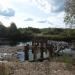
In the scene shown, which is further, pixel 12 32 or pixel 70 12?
pixel 12 32

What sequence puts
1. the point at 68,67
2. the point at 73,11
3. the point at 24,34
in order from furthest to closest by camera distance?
the point at 24,34 → the point at 73,11 → the point at 68,67

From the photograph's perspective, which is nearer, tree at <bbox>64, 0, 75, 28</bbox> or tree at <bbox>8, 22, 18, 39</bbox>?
tree at <bbox>64, 0, 75, 28</bbox>

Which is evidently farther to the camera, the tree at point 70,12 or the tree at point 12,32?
the tree at point 12,32

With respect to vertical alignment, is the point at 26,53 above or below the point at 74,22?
below

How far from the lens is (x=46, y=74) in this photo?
1318 centimetres

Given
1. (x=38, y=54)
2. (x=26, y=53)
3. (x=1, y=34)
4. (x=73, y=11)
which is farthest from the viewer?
(x=1, y=34)

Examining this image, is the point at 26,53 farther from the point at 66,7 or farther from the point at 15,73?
the point at 15,73

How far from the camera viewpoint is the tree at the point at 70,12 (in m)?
26.5

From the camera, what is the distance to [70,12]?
91.1ft

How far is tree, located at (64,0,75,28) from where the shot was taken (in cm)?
2653

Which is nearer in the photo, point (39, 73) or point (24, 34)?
point (39, 73)

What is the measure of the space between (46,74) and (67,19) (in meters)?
17.4

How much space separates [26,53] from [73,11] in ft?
22.7

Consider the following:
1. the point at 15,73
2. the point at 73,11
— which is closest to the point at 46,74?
the point at 15,73
